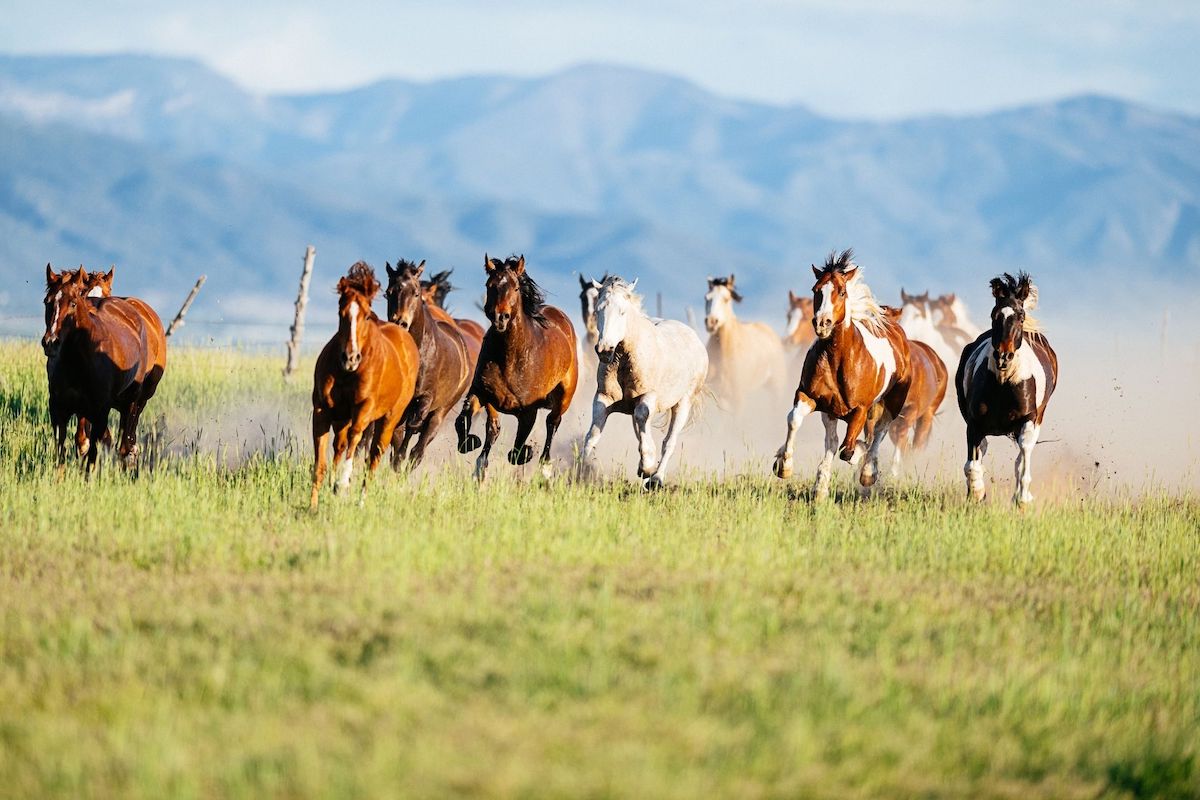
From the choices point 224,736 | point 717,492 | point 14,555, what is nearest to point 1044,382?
point 717,492

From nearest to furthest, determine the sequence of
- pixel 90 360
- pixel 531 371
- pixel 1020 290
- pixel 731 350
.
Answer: pixel 90 360, pixel 1020 290, pixel 531 371, pixel 731 350

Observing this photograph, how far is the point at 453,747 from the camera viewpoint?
18.7ft

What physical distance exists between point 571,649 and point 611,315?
684 cm

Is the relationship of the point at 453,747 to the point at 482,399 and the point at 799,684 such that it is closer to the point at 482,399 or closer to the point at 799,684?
the point at 799,684

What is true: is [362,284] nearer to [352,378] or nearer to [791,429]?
[352,378]

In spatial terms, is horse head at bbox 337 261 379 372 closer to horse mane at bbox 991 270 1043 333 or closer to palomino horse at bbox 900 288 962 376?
horse mane at bbox 991 270 1043 333

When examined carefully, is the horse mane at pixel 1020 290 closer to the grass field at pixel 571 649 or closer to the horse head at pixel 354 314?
the grass field at pixel 571 649

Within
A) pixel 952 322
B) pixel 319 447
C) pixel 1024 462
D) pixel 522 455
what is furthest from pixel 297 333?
pixel 1024 462

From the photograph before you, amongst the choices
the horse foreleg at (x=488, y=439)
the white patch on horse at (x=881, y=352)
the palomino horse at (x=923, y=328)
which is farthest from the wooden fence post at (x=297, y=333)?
the white patch on horse at (x=881, y=352)

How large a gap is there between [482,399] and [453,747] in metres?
8.30

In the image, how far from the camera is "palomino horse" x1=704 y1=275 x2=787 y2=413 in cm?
2012

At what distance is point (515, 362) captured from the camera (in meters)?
13.7

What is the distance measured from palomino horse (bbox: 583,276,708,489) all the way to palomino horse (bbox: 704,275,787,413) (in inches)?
194

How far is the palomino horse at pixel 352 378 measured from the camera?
11188 mm
